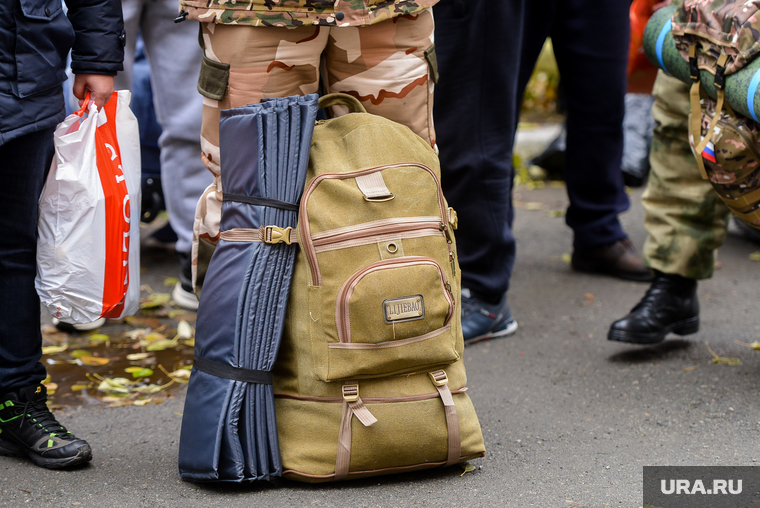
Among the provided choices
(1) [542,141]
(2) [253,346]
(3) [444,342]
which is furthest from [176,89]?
(1) [542,141]

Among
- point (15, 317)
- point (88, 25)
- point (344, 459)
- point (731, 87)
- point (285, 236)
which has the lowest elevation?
point (344, 459)

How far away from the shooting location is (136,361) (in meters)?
2.94

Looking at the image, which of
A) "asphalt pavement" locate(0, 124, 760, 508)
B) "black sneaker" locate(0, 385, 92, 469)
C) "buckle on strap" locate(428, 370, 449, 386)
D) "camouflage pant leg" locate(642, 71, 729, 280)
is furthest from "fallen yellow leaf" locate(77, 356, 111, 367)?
"camouflage pant leg" locate(642, 71, 729, 280)

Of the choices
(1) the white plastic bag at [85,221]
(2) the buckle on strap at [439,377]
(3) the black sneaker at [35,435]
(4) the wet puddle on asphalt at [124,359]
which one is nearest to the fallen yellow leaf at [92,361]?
(4) the wet puddle on asphalt at [124,359]

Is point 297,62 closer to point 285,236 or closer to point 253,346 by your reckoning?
point 285,236

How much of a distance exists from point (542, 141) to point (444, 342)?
4695 millimetres

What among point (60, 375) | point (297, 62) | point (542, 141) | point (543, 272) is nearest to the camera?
point (297, 62)

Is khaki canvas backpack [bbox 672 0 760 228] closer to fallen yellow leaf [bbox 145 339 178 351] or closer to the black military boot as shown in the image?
the black military boot

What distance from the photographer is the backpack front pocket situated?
1.87 meters

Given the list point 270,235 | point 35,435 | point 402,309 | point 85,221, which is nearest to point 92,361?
point 35,435

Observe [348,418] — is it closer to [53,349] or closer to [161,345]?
[161,345]

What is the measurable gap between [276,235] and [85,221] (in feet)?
1.79

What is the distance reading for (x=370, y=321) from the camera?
6.16 feet

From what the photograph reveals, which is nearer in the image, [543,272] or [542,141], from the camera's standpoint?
[543,272]
